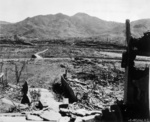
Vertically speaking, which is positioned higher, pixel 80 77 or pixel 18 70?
pixel 18 70

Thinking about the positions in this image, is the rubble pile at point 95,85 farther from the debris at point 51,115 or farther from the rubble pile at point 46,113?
the debris at point 51,115

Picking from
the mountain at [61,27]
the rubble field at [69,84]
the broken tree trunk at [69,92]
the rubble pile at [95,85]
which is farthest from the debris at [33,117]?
the mountain at [61,27]

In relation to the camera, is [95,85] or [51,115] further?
[95,85]

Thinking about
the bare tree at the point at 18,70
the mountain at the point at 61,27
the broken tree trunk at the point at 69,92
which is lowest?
the broken tree trunk at the point at 69,92

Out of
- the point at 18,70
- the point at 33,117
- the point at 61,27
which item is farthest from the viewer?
the point at 61,27

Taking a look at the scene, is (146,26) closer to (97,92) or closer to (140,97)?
(97,92)

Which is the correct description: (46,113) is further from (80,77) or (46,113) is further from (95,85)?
(80,77)

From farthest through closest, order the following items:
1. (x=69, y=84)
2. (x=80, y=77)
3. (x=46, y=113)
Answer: (x=80, y=77)
(x=69, y=84)
(x=46, y=113)

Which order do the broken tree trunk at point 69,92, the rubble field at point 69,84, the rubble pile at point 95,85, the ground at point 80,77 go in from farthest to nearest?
the ground at point 80,77 → the broken tree trunk at point 69,92 → the rubble pile at point 95,85 → the rubble field at point 69,84

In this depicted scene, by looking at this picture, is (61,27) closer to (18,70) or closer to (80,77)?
(18,70)

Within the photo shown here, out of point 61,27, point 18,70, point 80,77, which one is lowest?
point 80,77

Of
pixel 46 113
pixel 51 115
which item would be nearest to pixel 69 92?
pixel 46 113
